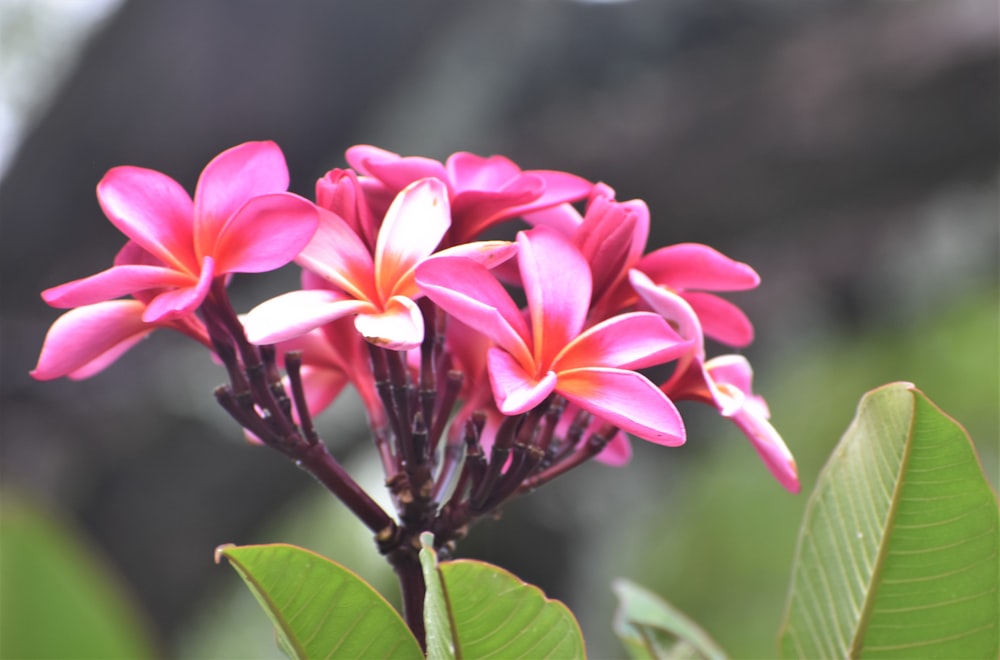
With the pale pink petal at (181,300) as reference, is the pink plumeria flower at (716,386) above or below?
below

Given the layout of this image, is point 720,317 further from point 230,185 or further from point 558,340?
point 230,185

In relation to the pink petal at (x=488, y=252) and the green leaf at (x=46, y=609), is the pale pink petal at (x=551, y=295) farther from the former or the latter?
the green leaf at (x=46, y=609)

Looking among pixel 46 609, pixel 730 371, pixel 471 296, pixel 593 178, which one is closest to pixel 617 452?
pixel 730 371

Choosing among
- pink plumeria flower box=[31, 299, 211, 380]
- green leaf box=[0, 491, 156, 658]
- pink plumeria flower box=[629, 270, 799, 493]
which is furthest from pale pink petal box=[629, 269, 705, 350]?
green leaf box=[0, 491, 156, 658]

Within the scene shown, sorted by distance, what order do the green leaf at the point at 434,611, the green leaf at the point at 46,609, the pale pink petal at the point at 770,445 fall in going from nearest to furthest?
the green leaf at the point at 434,611 < the pale pink petal at the point at 770,445 < the green leaf at the point at 46,609

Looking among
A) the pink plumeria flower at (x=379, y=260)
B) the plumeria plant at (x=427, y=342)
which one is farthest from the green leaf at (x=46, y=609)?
the pink plumeria flower at (x=379, y=260)

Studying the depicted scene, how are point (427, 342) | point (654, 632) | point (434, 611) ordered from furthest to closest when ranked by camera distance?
point (654, 632) → point (427, 342) → point (434, 611)

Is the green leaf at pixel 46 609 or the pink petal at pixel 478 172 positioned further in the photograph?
the green leaf at pixel 46 609
